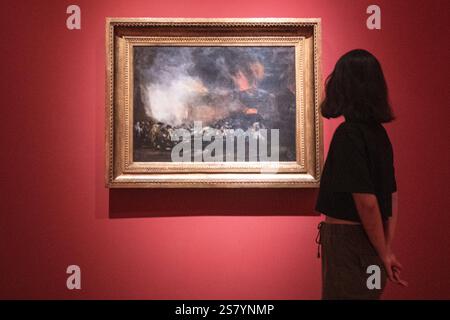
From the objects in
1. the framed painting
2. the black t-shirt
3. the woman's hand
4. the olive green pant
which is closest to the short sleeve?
the black t-shirt

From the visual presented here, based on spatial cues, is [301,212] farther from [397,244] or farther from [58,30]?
[58,30]

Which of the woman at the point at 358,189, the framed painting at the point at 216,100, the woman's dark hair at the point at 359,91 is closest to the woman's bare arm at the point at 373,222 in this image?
the woman at the point at 358,189

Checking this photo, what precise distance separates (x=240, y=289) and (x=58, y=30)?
1.82m

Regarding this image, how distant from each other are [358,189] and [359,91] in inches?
16.1

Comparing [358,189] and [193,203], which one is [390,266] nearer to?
[358,189]

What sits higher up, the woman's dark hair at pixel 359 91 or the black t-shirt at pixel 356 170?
the woman's dark hair at pixel 359 91

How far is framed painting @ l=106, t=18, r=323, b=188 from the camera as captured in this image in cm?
249

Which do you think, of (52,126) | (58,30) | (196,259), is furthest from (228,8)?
(196,259)

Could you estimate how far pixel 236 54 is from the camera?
2527mm

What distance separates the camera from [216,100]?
253 cm

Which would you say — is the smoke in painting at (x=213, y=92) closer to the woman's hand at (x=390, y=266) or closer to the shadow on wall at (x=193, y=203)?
the shadow on wall at (x=193, y=203)

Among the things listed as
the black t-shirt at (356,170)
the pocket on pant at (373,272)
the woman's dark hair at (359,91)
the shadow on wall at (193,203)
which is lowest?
the pocket on pant at (373,272)

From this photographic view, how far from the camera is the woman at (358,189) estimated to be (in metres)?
1.75

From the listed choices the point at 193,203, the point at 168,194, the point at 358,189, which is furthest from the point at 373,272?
the point at 168,194
